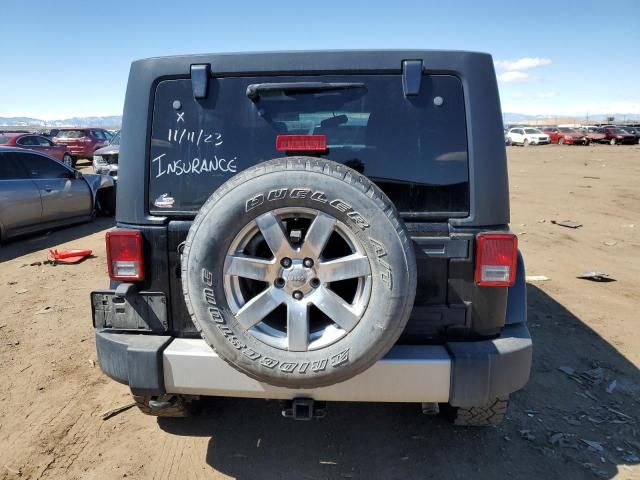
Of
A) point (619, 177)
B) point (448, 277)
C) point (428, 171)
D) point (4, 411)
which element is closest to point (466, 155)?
point (428, 171)

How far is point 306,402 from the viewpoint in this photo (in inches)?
92.0

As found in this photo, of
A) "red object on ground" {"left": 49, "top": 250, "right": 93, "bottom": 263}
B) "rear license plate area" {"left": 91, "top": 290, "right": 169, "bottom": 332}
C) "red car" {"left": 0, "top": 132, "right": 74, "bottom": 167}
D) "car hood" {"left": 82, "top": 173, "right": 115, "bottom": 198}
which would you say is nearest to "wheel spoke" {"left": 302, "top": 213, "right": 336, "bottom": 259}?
"rear license plate area" {"left": 91, "top": 290, "right": 169, "bottom": 332}

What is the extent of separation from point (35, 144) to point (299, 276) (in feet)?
64.8

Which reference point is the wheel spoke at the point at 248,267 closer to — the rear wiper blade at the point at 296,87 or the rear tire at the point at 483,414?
the rear wiper blade at the point at 296,87

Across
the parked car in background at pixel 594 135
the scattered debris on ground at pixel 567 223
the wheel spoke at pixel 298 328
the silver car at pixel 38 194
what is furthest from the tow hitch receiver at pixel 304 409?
the parked car in background at pixel 594 135

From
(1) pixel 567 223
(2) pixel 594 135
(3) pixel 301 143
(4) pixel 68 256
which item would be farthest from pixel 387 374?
(2) pixel 594 135

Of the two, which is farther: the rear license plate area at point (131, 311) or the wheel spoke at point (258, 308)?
the rear license plate area at point (131, 311)

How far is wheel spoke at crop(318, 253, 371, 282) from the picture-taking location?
210 centimetres

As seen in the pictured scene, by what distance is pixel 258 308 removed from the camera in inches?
85.0

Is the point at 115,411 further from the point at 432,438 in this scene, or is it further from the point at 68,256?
the point at 68,256

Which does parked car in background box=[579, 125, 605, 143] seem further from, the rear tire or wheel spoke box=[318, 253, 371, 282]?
wheel spoke box=[318, 253, 371, 282]

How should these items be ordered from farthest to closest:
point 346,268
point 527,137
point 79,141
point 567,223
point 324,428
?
point 527,137, point 79,141, point 567,223, point 324,428, point 346,268

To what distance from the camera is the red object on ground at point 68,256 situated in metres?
7.00

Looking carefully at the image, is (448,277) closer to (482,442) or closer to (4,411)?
(482,442)
